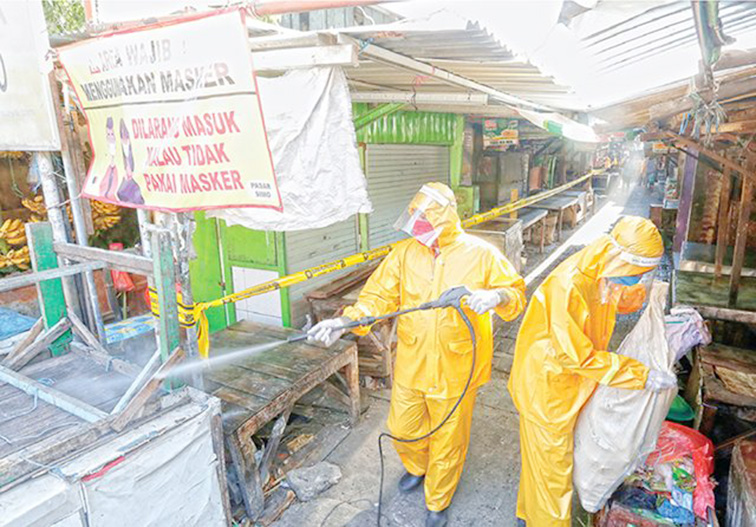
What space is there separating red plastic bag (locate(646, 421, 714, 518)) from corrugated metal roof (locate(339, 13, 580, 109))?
270 cm

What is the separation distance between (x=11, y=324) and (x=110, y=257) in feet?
10.6

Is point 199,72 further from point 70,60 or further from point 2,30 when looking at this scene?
point 2,30

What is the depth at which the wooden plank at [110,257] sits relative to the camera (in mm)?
2715

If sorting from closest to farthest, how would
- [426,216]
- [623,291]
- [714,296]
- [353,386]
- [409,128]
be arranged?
1. [623,291]
2. [426,216]
3. [714,296]
4. [353,386]
5. [409,128]

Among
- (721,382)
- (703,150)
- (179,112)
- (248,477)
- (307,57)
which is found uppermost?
(307,57)

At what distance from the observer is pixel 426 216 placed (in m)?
3.13

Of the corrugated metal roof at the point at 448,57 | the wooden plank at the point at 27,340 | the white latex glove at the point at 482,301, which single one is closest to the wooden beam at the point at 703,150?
the corrugated metal roof at the point at 448,57

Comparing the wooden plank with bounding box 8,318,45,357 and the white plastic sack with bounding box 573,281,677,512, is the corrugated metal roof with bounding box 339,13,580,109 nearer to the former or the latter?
the white plastic sack with bounding box 573,281,677,512

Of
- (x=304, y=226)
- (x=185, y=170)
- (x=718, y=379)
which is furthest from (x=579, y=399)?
(x=185, y=170)

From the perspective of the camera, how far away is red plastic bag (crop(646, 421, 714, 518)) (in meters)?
2.68

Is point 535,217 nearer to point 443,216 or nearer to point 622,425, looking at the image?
point 443,216

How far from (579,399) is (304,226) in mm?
1987

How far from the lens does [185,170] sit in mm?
2385

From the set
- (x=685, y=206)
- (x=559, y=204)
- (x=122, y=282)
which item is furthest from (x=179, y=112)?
(x=559, y=204)
